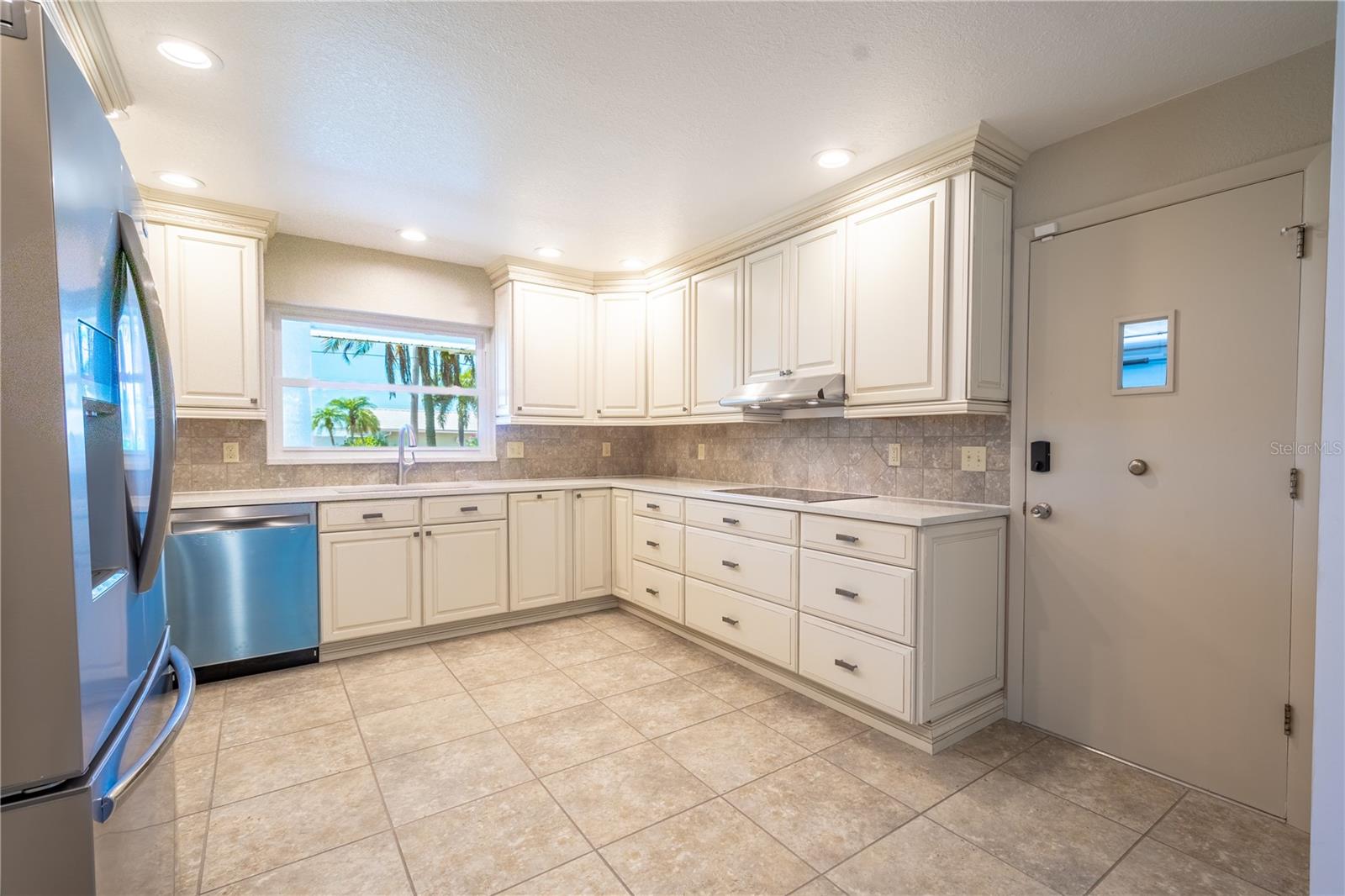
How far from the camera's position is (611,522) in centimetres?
418

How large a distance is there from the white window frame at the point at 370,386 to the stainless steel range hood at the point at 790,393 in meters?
1.82

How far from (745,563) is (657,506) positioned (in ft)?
2.71

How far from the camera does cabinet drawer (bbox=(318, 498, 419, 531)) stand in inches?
126

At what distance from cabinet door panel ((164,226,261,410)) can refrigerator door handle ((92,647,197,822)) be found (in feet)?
7.08

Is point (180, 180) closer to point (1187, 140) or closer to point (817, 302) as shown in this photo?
point (817, 302)

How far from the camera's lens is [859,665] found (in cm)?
248

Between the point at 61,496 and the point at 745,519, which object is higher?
the point at 61,496

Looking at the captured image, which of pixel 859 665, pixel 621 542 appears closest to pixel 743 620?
pixel 859 665

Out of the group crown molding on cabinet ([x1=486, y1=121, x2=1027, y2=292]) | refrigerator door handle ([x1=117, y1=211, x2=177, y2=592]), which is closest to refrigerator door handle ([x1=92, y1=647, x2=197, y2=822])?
refrigerator door handle ([x1=117, y1=211, x2=177, y2=592])

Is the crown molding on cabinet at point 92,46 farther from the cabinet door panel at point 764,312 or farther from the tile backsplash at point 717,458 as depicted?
the cabinet door panel at point 764,312

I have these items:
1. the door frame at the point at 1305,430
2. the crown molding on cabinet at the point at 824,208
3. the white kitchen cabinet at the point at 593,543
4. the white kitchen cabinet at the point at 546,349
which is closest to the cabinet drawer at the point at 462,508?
the white kitchen cabinet at the point at 593,543

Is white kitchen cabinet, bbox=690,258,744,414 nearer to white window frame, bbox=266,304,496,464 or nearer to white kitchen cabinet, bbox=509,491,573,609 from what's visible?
white kitchen cabinet, bbox=509,491,573,609

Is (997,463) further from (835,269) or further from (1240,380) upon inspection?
(835,269)

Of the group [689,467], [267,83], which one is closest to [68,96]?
[267,83]
